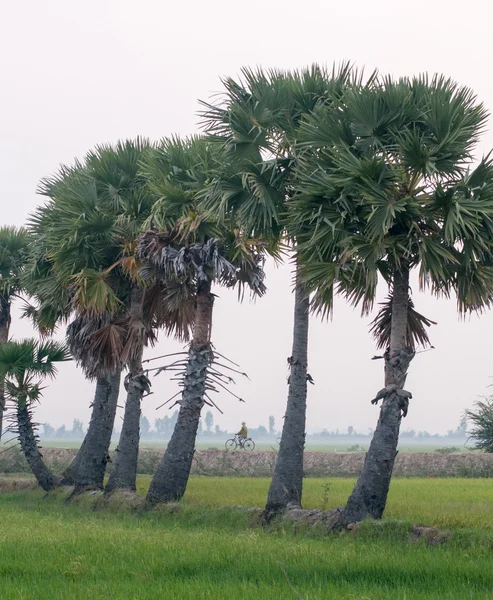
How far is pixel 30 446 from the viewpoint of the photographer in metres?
26.2

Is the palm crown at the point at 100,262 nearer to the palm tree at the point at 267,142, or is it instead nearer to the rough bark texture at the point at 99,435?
the rough bark texture at the point at 99,435

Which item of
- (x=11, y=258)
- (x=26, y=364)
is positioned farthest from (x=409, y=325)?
(x=11, y=258)

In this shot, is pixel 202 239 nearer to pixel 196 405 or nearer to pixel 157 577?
pixel 196 405

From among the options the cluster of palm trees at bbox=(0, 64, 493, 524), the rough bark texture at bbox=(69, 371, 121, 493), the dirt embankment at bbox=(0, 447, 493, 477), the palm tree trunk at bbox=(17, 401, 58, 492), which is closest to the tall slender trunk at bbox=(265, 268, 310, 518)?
the cluster of palm trees at bbox=(0, 64, 493, 524)

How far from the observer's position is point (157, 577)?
36.5 ft

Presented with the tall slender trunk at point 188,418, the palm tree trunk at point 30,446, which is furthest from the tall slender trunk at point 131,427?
the palm tree trunk at point 30,446

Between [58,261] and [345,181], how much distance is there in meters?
10.6

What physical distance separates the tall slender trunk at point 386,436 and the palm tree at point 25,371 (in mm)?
12368

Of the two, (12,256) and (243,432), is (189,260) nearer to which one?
(243,432)

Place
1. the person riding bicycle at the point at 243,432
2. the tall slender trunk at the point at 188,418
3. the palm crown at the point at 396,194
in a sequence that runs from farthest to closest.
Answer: the person riding bicycle at the point at 243,432, the tall slender trunk at the point at 188,418, the palm crown at the point at 396,194

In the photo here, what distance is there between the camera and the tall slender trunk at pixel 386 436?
52.9ft

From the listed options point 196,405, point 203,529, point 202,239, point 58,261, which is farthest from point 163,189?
point 203,529

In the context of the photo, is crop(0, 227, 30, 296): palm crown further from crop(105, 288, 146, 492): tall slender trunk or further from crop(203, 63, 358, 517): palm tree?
crop(203, 63, 358, 517): palm tree

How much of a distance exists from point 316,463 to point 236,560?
24951 mm
